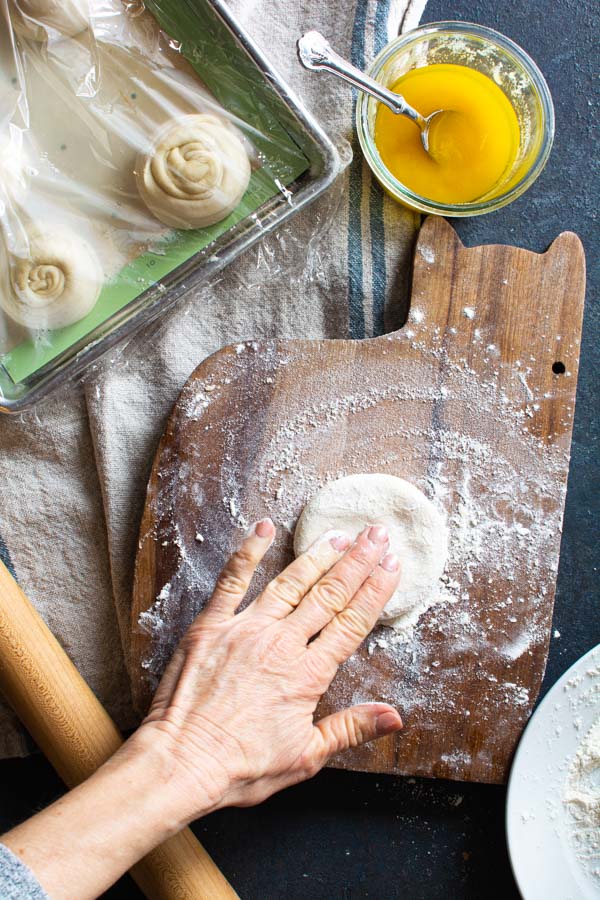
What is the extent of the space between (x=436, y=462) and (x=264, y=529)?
0.29 meters

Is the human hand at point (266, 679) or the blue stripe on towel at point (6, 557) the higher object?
the blue stripe on towel at point (6, 557)

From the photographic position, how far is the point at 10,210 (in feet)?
3.73

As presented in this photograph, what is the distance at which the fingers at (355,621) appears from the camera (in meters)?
1.06

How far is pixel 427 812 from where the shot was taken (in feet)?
4.12

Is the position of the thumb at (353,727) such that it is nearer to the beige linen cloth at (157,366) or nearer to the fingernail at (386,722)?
the fingernail at (386,722)

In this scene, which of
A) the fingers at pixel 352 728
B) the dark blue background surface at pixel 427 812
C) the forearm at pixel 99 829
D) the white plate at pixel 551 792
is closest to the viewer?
the forearm at pixel 99 829

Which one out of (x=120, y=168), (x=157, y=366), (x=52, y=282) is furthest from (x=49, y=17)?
(x=157, y=366)

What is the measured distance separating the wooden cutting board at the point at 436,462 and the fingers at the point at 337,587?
0.37ft

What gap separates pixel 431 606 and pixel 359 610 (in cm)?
14

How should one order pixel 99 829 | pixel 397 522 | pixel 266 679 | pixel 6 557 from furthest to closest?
1. pixel 6 557
2. pixel 397 522
3. pixel 266 679
4. pixel 99 829

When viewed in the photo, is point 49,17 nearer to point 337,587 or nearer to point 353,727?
point 337,587

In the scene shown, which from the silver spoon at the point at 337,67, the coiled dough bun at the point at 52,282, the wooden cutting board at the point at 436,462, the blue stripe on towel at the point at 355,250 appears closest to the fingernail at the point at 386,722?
the wooden cutting board at the point at 436,462

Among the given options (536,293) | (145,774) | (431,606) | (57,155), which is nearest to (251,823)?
(145,774)

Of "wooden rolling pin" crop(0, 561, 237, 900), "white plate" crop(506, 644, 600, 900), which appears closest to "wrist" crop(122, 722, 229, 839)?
"wooden rolling pin" crop(0, 561, 237, 900)
